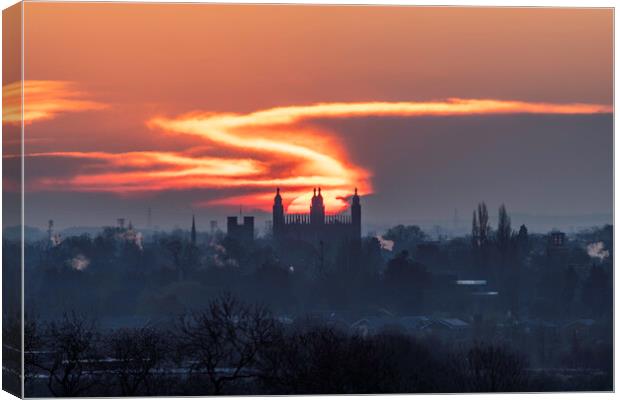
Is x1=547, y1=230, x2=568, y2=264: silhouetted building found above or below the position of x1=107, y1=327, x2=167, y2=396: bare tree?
above

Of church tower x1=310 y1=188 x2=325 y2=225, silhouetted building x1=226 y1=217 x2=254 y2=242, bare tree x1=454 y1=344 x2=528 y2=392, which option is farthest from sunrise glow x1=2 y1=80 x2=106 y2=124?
bare tree x1=454 y1=344 x2=528 y2=392

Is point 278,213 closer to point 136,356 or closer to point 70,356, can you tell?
point 136,356

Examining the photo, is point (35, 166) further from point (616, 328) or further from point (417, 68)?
point (616, 328)

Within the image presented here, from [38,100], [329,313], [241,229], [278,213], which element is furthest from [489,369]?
[38,100]

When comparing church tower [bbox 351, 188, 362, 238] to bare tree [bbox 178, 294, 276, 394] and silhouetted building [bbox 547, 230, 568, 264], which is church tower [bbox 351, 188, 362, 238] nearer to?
bare tree [bbox 178, 294, 276, 394]

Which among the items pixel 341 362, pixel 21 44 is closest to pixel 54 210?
pixel 21 44
